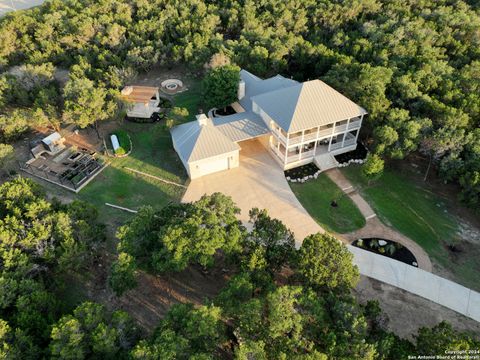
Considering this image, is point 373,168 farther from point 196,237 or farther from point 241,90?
point 241,90

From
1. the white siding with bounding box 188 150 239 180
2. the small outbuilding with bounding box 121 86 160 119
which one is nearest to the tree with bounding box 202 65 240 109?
the small outbuilding with bounding box 121 86 160 119

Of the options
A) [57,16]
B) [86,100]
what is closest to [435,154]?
[86,100]

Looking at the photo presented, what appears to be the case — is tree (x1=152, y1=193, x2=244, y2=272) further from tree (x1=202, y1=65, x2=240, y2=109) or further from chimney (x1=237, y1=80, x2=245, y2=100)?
chimney (x1=237, y1=80, x2=245, y2=100)

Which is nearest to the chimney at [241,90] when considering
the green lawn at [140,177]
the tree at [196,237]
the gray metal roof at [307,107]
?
the gray metal roof at [307,107]

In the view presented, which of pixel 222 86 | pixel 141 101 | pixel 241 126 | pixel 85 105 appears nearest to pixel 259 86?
pixel 222 86

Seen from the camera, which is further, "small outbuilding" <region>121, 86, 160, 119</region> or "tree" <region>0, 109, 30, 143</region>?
"small outbuilding" <region>121, 86, 160, 119</region>

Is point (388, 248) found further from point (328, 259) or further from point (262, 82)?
point (262, 82)
